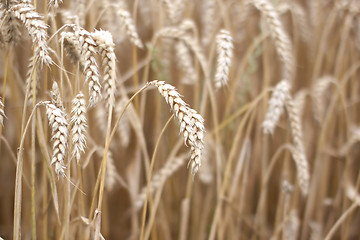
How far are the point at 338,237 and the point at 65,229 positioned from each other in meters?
1.70

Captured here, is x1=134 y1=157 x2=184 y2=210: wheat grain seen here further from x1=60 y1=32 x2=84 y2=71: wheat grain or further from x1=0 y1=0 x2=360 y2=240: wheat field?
x1=60 y1=32 x2=84 y2=71: wheat grain

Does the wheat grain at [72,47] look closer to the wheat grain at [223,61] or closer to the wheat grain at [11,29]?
the wheat grain at [11,29]

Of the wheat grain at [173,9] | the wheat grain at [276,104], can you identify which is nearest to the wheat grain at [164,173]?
the wheat grain at [276,104]

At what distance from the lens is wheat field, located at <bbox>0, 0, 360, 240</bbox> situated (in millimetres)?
1172

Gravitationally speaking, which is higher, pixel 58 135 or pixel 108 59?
pixel 108 59

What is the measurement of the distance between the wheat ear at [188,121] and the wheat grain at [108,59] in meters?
0.13

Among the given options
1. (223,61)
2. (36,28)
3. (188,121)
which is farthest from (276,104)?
(36,28)

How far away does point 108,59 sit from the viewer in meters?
1.16

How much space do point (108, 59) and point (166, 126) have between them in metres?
0.27

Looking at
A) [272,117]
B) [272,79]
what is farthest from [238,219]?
[272,79]

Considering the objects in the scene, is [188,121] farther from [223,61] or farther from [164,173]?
[164,173]

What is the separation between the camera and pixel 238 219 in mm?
1923

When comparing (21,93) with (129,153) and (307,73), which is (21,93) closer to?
(129,153)

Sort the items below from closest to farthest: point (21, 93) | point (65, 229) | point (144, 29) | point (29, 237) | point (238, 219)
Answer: point (65, 229), point (29, 237), point (238, 219), point (21, 93), point (144, 29)
